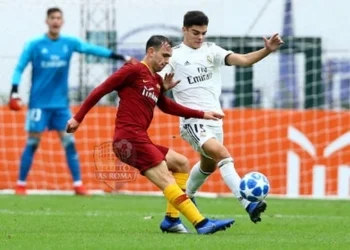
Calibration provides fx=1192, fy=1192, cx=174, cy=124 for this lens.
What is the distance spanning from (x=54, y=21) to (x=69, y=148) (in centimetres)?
162

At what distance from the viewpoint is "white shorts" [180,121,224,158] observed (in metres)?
10.6

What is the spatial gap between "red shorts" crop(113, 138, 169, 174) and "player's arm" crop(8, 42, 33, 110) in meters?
5.12

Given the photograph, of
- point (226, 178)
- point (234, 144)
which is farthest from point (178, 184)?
point (234, 144)

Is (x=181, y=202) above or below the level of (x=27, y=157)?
above

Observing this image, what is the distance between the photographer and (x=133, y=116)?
9656 mm

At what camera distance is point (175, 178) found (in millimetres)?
10180

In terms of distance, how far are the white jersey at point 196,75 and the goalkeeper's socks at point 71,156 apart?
433 cm

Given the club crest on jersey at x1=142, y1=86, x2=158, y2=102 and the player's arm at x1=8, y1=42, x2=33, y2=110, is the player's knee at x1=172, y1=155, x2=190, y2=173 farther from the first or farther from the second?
the player's arm at x1=8, y1=42, x2=33, y2=110

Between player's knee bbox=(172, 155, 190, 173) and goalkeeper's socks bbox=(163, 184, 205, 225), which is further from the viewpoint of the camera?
player's knee bbox=(172, 155, 190, 173)

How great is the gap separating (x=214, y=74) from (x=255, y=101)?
6771 millimetres

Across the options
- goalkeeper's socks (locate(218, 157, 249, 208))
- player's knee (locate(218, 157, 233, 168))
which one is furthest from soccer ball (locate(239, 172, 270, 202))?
player's knee (locate(218, 157, 233, 168))

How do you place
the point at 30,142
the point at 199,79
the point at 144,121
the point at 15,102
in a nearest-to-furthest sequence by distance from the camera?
the point at 144,121
the point at 199,79
the point at 15,102
the point at 30,142

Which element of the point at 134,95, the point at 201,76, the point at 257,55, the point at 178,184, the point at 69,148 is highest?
the point at 257,55

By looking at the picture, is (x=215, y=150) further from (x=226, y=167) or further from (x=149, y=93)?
(x=149, y=93)
